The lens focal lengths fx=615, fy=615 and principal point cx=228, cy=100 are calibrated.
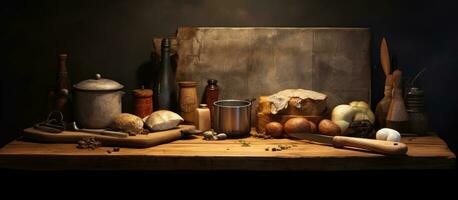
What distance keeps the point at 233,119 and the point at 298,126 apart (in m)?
0.24

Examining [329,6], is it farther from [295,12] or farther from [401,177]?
[401,177]

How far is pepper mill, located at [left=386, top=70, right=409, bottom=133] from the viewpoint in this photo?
2256 millimetres

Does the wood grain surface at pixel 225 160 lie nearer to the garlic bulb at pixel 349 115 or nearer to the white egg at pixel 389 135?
the white egg at pixel 389 135

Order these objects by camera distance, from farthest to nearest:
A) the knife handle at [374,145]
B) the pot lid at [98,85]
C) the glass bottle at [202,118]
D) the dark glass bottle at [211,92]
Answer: the dark glass bottle at [211,92] → the glass bottle at [202,118] → the pot lid at [98,85] → the knife handle at [374,145]

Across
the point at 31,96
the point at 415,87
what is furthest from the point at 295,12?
the point at 31,96

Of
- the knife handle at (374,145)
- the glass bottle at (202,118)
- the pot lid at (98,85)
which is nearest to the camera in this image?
the knife handle at (374,145)

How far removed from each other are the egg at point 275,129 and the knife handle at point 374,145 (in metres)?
0.24

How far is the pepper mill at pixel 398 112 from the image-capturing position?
2.26m

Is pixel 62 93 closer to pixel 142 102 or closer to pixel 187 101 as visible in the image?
pixel 142 102

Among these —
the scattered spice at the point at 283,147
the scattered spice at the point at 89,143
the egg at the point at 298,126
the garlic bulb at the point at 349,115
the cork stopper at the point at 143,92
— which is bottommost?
the scattered spice at the point at 283,147

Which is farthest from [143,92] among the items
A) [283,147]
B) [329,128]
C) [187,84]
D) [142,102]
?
[329,128]

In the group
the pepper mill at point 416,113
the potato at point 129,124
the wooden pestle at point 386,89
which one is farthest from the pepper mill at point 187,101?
the pepper mill at point 416,113

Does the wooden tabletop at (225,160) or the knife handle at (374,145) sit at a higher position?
the knife handle at (374,145)

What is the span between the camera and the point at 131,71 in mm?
2533
